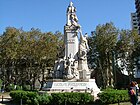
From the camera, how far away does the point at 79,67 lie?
3003cm

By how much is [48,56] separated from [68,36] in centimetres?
1689

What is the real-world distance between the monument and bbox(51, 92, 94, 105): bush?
11.8ft

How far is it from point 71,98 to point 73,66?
21.7 feet

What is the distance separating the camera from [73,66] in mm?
29344

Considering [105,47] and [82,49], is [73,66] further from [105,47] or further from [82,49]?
[105,47]

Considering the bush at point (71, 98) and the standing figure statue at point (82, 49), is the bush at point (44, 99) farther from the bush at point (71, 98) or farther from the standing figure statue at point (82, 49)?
the standing figure statue at point (82, 49)

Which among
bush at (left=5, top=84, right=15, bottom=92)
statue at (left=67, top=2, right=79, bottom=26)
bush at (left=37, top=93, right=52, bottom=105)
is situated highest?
statue at (left=67, top=2, right=79, bottom=26)

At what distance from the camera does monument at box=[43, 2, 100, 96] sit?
28.0 m

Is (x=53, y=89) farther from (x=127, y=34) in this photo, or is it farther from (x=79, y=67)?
(x=127, y=34)

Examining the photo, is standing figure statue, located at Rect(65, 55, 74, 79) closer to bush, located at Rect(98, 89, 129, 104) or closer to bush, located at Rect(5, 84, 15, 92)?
bush, located at Rect(98, 89, 129, 104)

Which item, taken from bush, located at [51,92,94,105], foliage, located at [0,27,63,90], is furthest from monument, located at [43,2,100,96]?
foliage, located at [0,27,63,90]

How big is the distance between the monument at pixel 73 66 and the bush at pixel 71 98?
358 centimetres

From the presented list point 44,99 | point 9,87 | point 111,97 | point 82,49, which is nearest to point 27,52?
point 9,87

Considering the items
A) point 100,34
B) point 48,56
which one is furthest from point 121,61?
point 48,56
